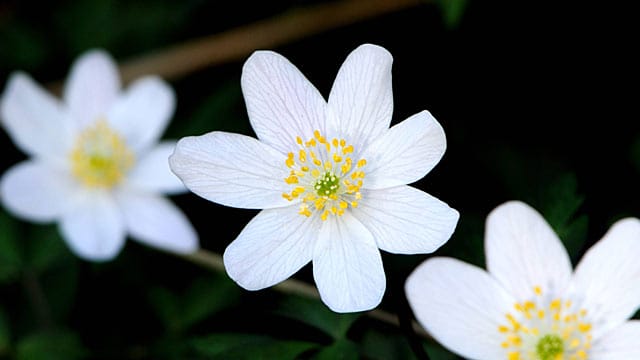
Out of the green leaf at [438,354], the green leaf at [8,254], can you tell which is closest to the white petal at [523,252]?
the green leaf at [438,354]

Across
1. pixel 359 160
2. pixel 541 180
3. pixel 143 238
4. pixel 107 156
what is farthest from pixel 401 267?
pixel 107 156

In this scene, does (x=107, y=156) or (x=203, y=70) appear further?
(x=203, y=70)

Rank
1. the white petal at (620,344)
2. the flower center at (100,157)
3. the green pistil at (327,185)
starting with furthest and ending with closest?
the flower center at (100,157) → the green pistil at (327,185) → the white petal at (620,344)

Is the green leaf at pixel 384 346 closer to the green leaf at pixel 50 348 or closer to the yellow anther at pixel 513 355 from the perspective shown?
the yellow anther at pixel 513 355

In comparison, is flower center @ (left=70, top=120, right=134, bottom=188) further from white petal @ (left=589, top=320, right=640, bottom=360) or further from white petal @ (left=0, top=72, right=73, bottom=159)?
white petal @ (left=589, top=320, right=640, bottom=360)

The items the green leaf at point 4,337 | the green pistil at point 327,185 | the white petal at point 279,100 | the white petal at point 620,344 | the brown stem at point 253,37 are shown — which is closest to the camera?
the white petal at point 620,344

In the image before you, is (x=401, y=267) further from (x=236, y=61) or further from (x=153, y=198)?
(x=236, y=61)
